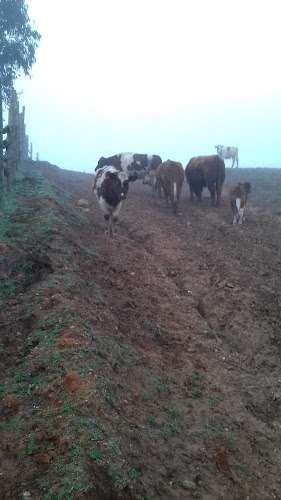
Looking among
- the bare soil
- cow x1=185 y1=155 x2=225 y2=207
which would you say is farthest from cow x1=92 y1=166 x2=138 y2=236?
cow x1=185 y1=155 x2=225 y2=207

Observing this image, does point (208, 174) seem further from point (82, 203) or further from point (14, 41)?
point (14, 41)

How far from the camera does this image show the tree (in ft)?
57.3

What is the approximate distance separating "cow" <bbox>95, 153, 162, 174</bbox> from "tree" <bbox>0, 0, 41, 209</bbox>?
5657mm

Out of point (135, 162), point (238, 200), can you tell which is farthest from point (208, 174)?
point (135, 162)

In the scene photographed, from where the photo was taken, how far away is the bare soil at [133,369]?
2920 mm

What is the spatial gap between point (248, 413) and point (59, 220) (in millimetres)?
5437

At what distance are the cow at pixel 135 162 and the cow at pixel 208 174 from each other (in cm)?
287

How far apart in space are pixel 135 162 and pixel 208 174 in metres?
4.88

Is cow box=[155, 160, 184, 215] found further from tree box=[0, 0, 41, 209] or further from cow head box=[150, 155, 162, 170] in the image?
tree box=[0, 0, 41, 209]

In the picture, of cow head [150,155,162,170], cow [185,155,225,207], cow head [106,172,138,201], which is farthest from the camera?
cow head [150,155,162,170]

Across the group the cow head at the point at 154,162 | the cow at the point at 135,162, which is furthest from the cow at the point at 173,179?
the cow at the point at 135,162

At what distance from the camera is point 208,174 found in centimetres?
1370

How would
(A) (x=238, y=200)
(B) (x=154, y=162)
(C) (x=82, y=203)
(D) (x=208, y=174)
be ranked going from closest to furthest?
(A) (x=238, y=200), (C) (x=82, y=203), (D) (x=208, y=174), (B) (x=154, y=162)

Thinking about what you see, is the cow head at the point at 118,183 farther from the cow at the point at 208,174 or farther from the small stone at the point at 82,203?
the cow at the point at 208,174
